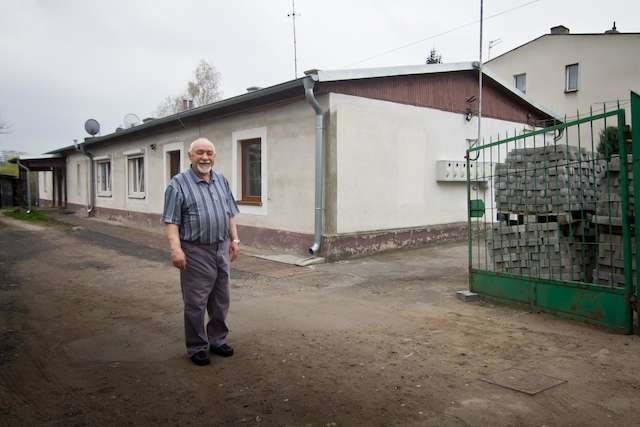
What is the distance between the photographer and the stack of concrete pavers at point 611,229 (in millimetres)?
4500

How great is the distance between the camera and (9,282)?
696 centimetres

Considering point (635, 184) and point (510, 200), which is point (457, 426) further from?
point (510, 200)

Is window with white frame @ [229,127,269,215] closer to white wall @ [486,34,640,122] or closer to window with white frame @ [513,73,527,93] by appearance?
white wall @ [486,34,640,122]

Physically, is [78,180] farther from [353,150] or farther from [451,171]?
[451,171]

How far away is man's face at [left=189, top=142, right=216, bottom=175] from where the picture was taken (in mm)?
3758

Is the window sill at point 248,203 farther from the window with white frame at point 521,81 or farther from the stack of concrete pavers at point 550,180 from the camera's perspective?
the window with white frame at point 521,81

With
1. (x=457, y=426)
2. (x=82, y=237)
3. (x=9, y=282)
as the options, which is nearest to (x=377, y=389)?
(x=457, y=426)

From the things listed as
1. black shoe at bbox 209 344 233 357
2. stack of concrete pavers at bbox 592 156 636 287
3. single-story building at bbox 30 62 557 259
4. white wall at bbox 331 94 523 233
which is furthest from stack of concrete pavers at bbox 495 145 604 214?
black shoe at bbox 209 344 233 357

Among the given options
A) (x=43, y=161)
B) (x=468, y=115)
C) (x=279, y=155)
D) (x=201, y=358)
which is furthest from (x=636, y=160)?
(x=43, y=161)

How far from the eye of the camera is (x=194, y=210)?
145 inches

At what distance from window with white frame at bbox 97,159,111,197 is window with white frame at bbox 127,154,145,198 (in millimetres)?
2469

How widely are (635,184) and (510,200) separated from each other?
1614mm

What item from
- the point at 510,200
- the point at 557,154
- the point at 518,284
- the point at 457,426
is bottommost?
the point at 457,426

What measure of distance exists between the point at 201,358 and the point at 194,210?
1.10 meters
